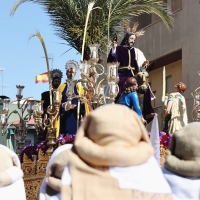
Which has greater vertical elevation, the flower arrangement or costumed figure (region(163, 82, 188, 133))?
costumed figure (region(163, 82, 188, 133))

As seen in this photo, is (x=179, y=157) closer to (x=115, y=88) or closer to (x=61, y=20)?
(x=115, y=88)

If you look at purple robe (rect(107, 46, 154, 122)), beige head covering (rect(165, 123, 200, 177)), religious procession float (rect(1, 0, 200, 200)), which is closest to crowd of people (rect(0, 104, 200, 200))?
beige head covering (rect(165, 123, 200, 177))

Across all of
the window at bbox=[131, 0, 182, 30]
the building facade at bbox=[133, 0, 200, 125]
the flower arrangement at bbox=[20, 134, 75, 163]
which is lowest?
the flower arrangement at bbox=[20, 134, 75, 163]

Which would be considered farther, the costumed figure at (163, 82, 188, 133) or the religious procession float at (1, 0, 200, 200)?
the costumed figure at (163, 82, 188, 133)

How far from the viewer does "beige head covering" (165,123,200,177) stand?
400 centimetres

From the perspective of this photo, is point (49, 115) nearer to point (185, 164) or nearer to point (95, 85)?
point (95, 85)

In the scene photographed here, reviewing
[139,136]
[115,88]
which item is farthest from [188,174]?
[115,88]

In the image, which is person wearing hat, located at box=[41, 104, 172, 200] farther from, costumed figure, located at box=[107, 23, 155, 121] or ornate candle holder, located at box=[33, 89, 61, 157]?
costumed figure, located at box=[107, 23, 155, 121]

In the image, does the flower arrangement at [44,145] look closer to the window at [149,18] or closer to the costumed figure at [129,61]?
the costumed figure at [129,61]

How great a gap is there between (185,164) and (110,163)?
72cm

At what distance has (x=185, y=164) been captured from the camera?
13.2 ft

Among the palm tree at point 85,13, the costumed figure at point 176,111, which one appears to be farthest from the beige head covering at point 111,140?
the palm tree at point 85,13

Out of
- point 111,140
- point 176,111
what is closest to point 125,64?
point 176,111

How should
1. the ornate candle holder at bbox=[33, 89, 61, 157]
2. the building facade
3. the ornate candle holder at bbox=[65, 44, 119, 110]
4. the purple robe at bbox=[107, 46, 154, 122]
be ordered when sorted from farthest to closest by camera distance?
1. the building facade
2. the purple robe at bbox=[107, 46, 154, 122]
3. the ornate candle holder at bbox=[33, 89, 61, 157]
4. the ornate candle holder at bbox=[65, 44, 119, 110]
